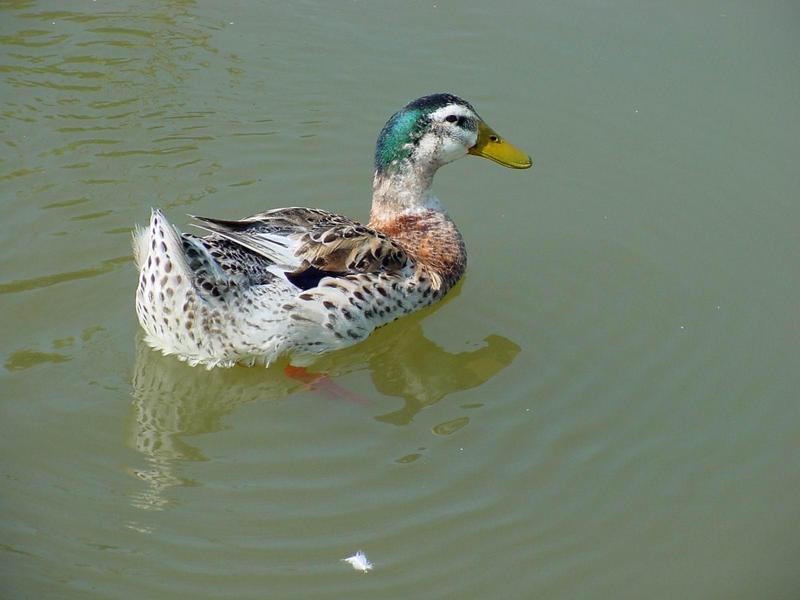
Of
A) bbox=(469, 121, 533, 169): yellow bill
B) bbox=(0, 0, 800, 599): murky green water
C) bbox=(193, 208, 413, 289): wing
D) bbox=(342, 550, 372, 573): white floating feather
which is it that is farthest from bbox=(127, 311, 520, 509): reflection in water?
bbox=(469, 121, 533, 169): yellow bill

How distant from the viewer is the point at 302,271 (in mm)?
6957

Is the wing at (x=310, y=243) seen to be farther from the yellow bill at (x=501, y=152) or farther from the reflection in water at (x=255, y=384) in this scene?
the yellow bill at (x=501, y=152)

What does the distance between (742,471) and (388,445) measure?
2034mm

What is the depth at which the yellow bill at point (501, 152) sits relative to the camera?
27.1 feet

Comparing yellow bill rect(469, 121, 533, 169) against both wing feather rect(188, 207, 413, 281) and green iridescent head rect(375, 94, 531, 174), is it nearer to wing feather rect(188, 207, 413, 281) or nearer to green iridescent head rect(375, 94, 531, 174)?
green iridescent head rect(375, 94, 531, 174)

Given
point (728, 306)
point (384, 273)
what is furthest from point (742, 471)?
point (384, 273)

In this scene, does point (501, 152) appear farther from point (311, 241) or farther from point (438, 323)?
point (311, 241)

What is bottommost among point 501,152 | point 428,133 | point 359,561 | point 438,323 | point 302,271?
point 359,561

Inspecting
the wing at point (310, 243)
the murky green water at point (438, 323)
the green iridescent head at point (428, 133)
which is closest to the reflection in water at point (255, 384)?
the murky green water at point (438, 323)

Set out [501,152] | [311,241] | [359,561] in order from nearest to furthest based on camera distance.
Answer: [359,561], [311,241], [501,152]

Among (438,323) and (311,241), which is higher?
(311,241)

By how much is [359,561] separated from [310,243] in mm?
2239

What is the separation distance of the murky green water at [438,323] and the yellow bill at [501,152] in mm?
517

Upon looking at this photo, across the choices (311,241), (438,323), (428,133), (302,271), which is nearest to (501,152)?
(428,133)
